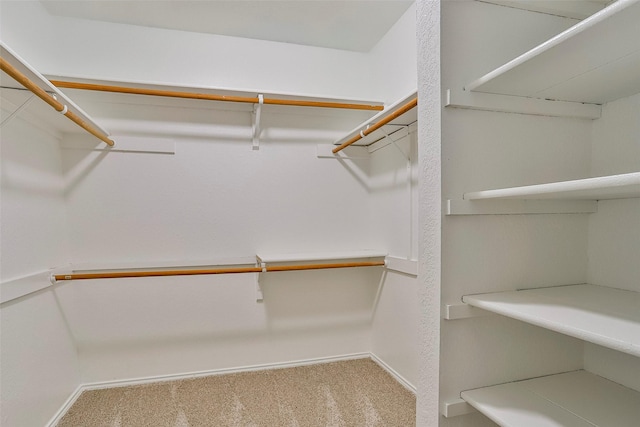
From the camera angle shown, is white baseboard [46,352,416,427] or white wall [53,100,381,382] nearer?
white baseboard [46,352,416,427]

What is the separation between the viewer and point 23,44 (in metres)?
1.69

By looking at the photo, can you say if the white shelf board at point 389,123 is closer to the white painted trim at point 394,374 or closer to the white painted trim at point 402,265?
the white painted trim at point 402,265

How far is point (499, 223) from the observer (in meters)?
1.06

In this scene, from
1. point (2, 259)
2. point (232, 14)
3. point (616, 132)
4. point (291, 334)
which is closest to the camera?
point (616, 132)

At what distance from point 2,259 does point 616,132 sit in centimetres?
243

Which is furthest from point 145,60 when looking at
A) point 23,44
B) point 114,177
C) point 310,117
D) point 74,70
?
point 310,117

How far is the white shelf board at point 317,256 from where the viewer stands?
2100mm

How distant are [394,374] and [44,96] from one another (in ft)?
7.75

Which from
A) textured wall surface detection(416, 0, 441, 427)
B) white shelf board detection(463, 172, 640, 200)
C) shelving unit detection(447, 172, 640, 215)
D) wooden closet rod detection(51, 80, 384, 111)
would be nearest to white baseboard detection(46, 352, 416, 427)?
textured wall surface detection(416, 0, 441, 427)

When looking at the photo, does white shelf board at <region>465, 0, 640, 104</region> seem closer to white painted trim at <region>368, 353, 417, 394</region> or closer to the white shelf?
the white shelf

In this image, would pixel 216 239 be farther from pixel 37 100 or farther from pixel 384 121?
pixel 384 121

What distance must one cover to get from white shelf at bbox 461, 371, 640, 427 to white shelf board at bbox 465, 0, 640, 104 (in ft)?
3.02

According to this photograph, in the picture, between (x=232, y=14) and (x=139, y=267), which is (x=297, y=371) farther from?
(x=232, y=14)

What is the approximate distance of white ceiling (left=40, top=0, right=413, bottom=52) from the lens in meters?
1.88
